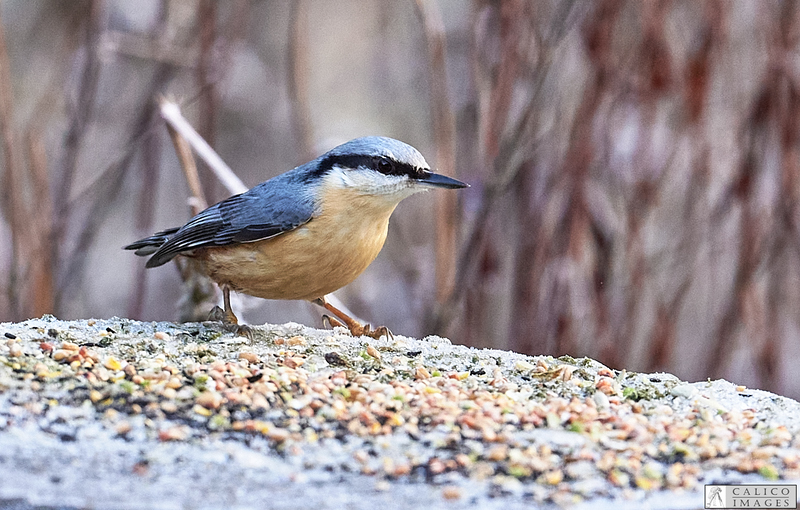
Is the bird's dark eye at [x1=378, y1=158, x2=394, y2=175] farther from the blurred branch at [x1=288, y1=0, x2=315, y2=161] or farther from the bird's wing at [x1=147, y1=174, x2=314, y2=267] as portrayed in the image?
the blurred branch at [x1=288, y1=0, x2=315, y2=161]

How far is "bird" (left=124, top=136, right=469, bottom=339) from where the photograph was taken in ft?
11.1

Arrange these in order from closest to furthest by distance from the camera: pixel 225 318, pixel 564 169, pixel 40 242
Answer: pixel 225 318, pixel 564 169, pixel 40 242

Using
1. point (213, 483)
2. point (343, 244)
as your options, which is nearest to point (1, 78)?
point (343, 244)

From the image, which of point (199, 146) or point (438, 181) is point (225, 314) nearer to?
point (199, 146)

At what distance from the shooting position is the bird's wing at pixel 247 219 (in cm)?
345

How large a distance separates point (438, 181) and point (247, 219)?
82cm

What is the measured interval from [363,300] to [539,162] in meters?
1.82

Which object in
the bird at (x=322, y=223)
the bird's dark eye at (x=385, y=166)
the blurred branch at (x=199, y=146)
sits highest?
the blurred branch at (x=199, y=146)

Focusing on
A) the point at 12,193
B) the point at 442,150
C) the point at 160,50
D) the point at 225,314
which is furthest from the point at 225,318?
the point at 160,50

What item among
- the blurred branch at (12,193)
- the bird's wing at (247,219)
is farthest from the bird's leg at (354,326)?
the blurred branch at (12,193)

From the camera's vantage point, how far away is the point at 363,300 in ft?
20.0

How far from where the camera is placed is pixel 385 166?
11.1 feet

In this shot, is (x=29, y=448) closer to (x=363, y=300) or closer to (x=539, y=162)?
(x=539, y=162)

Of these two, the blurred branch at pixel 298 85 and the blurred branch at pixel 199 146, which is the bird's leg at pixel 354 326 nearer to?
the blurred branch at pixel 199 146
